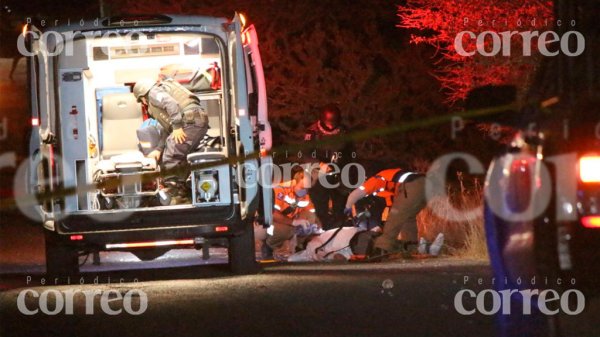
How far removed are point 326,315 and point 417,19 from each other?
9.22 metres

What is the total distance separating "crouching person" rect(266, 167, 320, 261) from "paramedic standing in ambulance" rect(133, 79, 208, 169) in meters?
1.27

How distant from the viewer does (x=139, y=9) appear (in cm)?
2014

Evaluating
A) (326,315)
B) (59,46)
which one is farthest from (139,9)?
(326,315)

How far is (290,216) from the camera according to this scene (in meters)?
13.0

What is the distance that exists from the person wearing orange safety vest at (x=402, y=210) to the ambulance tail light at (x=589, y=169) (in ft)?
20.4

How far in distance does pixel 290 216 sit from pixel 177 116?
5.70 feet

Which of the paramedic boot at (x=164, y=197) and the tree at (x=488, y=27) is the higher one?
the tree at (x=488, y=27)

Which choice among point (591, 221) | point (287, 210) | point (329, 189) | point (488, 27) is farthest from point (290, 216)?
point (591, 221)

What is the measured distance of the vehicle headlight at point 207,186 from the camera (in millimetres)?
11406

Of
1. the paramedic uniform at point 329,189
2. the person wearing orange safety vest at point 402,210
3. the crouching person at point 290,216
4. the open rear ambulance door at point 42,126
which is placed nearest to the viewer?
the open rear ambulance door at point 42,126

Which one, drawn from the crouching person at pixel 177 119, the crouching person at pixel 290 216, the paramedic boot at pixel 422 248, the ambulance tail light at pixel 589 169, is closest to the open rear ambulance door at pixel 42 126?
the crouching person at pixel 177 119

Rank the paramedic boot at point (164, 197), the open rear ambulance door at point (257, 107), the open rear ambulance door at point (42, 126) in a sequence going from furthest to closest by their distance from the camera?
the paramedic boot at point (164, 197) < the open rear ambulance door at point (257, 107) < the open rear ambulance door at point (42, 126)

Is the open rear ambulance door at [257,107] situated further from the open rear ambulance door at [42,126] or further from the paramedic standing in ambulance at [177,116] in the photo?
the open rear ambulance door at [42,126]

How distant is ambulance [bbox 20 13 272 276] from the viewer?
11.0 m
